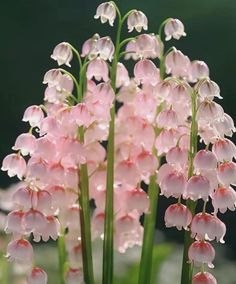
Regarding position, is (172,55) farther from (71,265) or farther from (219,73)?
(219,73)

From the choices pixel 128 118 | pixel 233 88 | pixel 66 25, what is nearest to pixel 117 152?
pixel 128 118

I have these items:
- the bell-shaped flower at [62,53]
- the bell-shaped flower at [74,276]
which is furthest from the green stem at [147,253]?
the bell-shaped flower at [62,53]

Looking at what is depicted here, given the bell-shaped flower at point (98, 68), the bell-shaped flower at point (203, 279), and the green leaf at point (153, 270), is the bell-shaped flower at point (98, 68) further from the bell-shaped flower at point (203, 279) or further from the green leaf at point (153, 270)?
the green leaf at point (153, 270)

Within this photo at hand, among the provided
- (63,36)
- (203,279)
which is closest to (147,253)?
(203,279)

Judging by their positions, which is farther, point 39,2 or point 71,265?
point 39,2

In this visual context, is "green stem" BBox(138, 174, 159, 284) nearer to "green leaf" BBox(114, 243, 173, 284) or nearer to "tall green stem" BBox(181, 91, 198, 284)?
"tall green stem" BBox(181, 91, 198, 284)

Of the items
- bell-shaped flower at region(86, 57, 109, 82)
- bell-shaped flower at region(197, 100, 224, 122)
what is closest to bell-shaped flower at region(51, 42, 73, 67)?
bell-shaped flower at region(86, 57, 109, 82)

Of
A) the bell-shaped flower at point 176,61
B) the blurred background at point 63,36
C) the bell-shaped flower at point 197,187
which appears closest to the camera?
the bell-shaped flower at point 197,187
